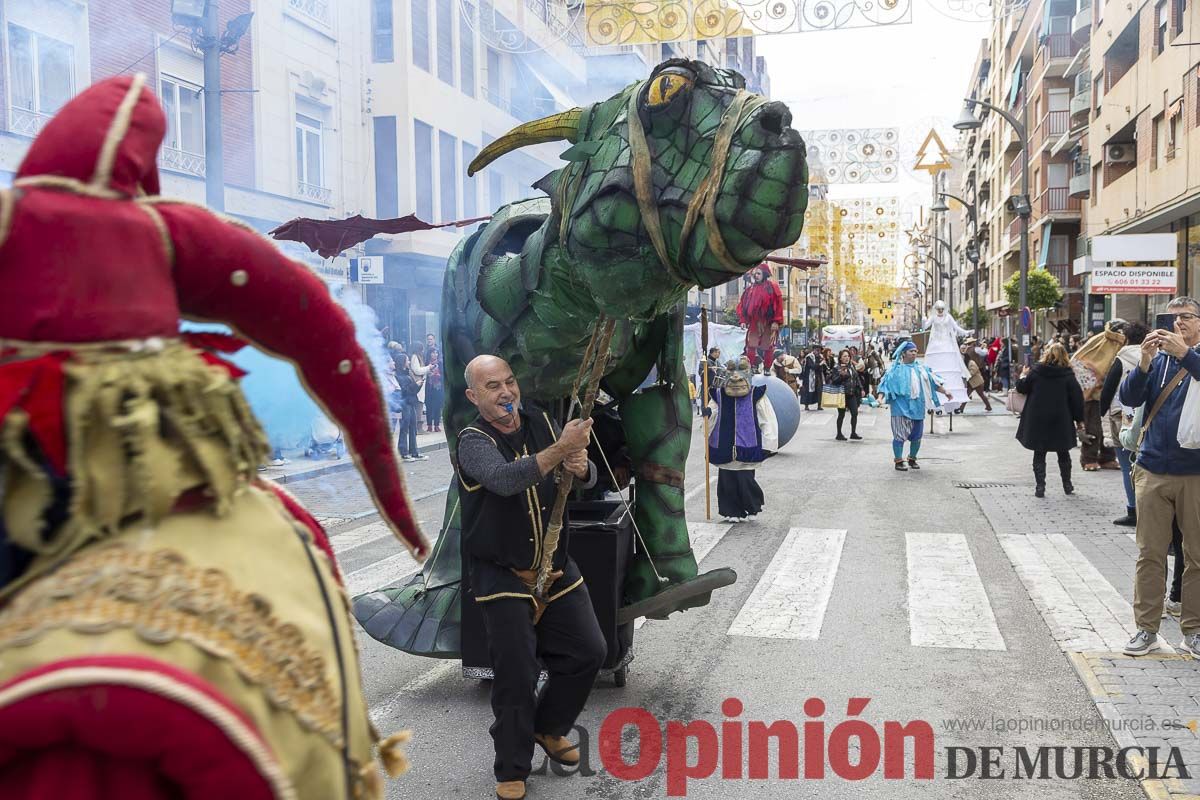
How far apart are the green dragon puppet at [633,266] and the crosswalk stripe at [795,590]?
1761 mm

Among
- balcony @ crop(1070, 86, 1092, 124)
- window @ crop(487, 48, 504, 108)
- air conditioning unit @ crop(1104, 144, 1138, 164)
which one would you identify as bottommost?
window @ crop(487, 48, 504, 108)

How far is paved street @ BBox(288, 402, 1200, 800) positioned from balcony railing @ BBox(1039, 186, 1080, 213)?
93.4 ft

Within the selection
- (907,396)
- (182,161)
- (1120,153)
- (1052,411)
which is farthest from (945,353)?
(182,161)

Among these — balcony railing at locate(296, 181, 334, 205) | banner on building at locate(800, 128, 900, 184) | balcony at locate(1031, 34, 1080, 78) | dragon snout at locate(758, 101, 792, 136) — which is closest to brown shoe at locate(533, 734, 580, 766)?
dragon snout at locate(758, 101, 792, 136)

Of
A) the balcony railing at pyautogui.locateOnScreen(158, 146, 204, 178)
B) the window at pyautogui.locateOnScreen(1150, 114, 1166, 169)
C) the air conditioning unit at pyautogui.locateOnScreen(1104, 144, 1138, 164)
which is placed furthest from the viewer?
the air conditioning unit at pyautogui.locateOnScreen(1104, 144, 1138, 164)

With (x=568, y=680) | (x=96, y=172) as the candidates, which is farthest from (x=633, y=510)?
(x=96, y=172)

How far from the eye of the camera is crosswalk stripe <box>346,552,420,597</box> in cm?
664

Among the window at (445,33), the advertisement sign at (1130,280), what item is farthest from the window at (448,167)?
the advertisement sign at (1130,280)

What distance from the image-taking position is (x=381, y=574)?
23.0ft

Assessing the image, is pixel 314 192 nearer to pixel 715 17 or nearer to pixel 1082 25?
pixel 715 17

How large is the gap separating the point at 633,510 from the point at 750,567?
336 cm

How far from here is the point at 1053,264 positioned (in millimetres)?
36969

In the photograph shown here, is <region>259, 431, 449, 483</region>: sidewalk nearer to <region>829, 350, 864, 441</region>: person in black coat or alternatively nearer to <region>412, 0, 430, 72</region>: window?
<region>412, 0, 430, 72</region>: window

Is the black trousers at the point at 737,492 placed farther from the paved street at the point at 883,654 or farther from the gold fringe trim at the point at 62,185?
the gold fringe trim at the point at 62,185
